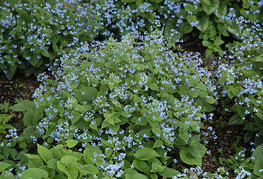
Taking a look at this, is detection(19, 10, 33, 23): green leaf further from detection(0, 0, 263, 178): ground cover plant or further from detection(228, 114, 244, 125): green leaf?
detection(228, 114, 244, 125): green leaf

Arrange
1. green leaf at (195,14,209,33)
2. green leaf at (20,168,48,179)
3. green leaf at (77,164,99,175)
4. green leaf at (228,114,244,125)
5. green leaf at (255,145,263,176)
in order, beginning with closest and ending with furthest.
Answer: green leaf at (20,168,48,179) < green leaf at (77,164,99,175) < green leaf at (255,145,263,176) < green leaf at (228,114,244,125) < green leaf at (195,14,209,33)

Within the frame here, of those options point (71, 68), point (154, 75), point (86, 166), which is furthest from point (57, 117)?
point (154, 75)

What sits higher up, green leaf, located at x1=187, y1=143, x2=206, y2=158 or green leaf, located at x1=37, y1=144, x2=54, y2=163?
green leaf, located at x1=187, y1=143, x2=206, y2=158

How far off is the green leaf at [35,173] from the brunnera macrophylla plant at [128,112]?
0.59 m

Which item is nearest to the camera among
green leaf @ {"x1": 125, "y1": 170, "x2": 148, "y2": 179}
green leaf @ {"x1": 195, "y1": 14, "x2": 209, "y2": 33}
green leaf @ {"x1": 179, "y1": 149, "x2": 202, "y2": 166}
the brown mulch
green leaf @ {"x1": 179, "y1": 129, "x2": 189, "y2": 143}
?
green leaf @ {"x1": 125, "y1": 170, "x2": 148, "y2": 179}

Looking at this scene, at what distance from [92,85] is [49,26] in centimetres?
190

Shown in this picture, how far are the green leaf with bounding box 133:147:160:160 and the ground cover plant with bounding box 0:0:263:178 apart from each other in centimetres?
1

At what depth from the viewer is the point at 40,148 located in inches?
153

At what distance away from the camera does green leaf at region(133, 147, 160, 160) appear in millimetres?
4189

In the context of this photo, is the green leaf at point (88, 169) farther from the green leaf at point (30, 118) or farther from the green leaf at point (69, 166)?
the green leaf at point (30, 118)

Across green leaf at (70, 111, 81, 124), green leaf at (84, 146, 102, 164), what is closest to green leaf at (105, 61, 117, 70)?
green leaf at (70, 111, 81, 124)

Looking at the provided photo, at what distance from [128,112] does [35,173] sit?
61.4 inches

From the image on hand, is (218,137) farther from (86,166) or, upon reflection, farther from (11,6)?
(11,6)

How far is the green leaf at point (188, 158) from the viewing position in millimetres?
4461
